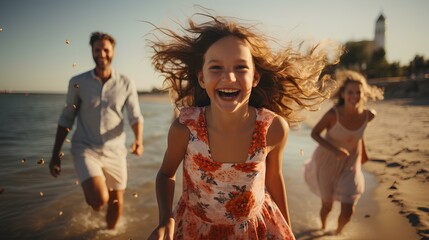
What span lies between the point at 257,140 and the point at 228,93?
0.37m

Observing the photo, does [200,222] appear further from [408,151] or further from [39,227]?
[408,151]

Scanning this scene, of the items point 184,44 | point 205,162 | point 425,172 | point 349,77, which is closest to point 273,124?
point 205,162

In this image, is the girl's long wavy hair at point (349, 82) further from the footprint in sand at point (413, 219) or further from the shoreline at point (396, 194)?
the footprint in sand at point (413, 219)

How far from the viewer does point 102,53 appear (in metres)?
4.40

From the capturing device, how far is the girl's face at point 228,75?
212cm

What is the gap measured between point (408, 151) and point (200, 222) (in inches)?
283

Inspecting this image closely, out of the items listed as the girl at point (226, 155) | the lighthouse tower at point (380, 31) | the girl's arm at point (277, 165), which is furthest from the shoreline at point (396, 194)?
the lighthouse tower at point (380, 31)

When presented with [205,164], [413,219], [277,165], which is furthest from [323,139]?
[205,164]

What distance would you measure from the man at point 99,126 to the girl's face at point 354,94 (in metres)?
2.99

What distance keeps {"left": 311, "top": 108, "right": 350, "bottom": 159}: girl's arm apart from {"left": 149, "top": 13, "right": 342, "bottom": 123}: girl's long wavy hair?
1273 mm

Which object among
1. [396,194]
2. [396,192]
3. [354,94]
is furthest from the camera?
[396,192]

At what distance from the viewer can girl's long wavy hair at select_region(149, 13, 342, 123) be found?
249 cm

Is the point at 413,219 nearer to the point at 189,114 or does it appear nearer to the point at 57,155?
the point at 189,114

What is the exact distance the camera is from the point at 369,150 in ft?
29.0
